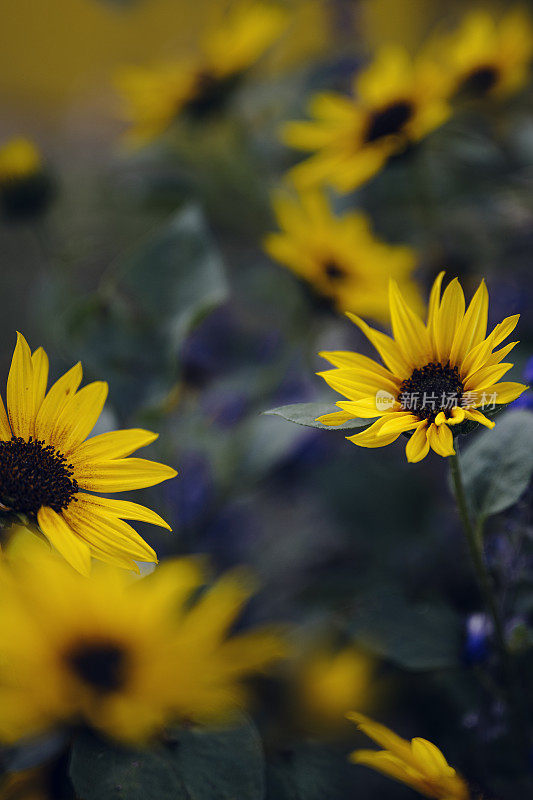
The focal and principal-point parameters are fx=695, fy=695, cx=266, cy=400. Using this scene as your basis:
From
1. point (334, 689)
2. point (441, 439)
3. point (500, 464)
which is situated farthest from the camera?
point (334, 689)

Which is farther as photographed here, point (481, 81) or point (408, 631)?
point (481, 81)

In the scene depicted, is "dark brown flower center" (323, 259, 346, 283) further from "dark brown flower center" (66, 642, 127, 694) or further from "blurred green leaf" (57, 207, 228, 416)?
"dark brown flower center" (66, 642, 127, 694)

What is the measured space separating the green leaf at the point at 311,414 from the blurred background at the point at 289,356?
15 centimetres

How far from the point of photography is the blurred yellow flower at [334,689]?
534 millimetres

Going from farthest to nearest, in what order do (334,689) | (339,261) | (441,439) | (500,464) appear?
(339,261) < (334,689) < (500,464) < (441,439)

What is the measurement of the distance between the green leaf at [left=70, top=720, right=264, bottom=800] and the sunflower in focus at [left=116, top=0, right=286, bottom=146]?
2.08ft

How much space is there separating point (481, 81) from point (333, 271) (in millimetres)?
292

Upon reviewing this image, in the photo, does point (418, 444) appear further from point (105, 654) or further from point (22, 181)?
point (22, 181)

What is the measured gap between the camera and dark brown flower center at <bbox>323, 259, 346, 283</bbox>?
65cm

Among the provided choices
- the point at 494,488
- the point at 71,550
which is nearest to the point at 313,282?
the point at 494,488

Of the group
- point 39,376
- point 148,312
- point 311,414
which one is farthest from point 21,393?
point 148,312

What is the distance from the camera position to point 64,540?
1.06 ft

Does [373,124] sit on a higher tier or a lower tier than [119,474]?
higher

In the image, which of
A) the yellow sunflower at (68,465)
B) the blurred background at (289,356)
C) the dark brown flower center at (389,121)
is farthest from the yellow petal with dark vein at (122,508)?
the dark brown flower center at (389,121)
